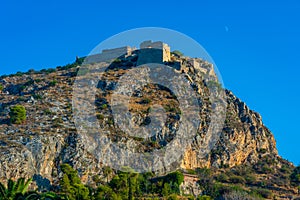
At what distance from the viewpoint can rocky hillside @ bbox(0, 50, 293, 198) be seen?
290 feet

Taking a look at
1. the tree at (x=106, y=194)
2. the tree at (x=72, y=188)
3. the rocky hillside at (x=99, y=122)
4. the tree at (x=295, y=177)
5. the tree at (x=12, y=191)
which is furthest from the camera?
the tree at (x=295, y=177)

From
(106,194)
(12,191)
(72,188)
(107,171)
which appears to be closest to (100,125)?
(107,171)

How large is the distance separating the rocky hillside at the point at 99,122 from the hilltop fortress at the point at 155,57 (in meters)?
0.54

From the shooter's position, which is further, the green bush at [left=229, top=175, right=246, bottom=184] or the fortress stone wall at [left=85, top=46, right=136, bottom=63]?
the fortress stone wall at [left=85, top=46, right=136, bottom=63]

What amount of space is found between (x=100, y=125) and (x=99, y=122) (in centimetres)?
136

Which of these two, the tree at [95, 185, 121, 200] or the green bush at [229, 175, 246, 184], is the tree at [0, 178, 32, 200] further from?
the green bush at [229, 175, 246, 184]

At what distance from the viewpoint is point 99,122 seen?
342 ft

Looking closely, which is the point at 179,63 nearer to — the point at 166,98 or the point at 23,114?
the point at 166,98

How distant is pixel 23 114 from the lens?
99.6m

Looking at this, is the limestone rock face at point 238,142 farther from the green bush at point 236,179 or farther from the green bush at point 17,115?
the green bush at point 17,115

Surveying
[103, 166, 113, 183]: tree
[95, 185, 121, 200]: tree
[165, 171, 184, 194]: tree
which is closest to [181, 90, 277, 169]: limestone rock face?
[165, 171, 184, 194]: tree

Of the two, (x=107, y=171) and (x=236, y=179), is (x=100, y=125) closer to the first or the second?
(x=107, y=171)

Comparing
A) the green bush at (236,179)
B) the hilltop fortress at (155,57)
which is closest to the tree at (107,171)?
the green bush at (236,179)

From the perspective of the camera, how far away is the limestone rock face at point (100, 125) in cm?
8819
